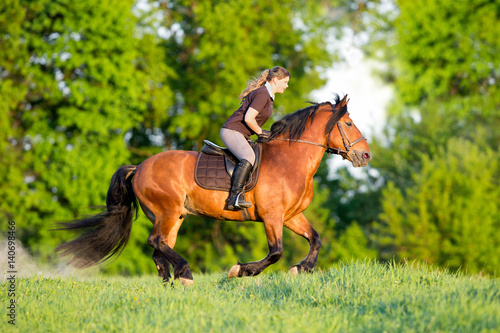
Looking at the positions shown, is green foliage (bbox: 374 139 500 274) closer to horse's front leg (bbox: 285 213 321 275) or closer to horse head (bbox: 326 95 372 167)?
horse's front leg (bbox: 285 213 321 275)

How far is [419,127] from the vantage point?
84.5ft

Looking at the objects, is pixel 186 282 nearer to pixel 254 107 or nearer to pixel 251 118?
pixel 251 118

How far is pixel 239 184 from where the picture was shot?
6812 millimetres

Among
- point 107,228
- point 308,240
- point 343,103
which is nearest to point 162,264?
point 107,228

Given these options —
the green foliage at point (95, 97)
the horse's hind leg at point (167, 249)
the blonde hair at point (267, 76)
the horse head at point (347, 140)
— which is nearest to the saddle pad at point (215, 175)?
the horse's hind leg at point (167, 249)

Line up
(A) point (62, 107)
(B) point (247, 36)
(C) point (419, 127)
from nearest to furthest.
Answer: (A) point (62, 107)
(B) point (247, 36)
(C) point (419, 127)

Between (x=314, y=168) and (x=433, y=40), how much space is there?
79.5 ft

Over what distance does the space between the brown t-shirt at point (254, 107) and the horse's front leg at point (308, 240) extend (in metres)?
1.33

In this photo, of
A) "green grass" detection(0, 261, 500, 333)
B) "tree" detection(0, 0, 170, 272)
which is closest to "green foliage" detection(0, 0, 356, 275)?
"tree" detection(0, 0, 170, 272)

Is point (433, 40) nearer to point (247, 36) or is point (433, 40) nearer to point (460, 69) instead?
point (460, 69)

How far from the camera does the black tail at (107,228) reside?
762cm

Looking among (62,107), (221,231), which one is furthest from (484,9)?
(62,107)

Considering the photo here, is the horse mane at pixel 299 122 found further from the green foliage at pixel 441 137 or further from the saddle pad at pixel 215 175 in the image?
the green foliage at pixel 441 137

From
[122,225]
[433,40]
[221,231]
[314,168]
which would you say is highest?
[433,40]
